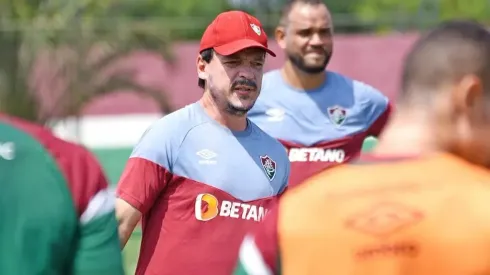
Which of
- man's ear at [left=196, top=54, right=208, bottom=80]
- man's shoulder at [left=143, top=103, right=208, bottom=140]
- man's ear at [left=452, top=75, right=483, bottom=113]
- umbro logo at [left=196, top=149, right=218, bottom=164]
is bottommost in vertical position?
umbro logo at [left=196, top=149, right=218, bottom=164]

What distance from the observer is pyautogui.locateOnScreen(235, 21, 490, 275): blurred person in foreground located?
2.74 m

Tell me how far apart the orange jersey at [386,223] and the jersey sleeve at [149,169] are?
2.03 metres

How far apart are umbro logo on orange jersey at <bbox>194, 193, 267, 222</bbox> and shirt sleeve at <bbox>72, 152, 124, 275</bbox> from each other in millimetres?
1962

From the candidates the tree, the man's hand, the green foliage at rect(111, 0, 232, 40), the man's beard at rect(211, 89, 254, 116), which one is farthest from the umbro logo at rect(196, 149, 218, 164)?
the green foliage at rect(111, 0, 232, 40)

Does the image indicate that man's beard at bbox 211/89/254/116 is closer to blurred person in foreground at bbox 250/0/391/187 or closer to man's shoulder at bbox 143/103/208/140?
man's shoulder at bbox 143/103/208/140

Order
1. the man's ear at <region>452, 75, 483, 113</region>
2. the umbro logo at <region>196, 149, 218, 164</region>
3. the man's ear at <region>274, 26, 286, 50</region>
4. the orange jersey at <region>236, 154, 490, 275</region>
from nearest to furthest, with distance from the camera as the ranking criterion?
the orange jersey at <region>236, 154, 490, 275</region> < the man's ear at <region>452, 75, 483, 113</region> < the umbro logo at <region>196, 149, 218, 164</region> < the man's ear at <region>274, 26, 286, 50</region>

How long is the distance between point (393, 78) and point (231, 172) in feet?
73.4

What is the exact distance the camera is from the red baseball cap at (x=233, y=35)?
17.1 feet

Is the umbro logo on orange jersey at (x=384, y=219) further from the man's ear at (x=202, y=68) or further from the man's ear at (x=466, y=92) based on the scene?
the man's ear at (x=202, y=68)

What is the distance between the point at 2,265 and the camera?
2.98m

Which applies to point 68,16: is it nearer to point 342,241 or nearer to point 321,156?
point 321,156

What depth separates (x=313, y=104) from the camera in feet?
23.6

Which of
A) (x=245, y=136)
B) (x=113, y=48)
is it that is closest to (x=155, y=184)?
(x=245, y=136)

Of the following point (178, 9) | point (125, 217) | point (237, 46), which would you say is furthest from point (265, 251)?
point (178, 9)
